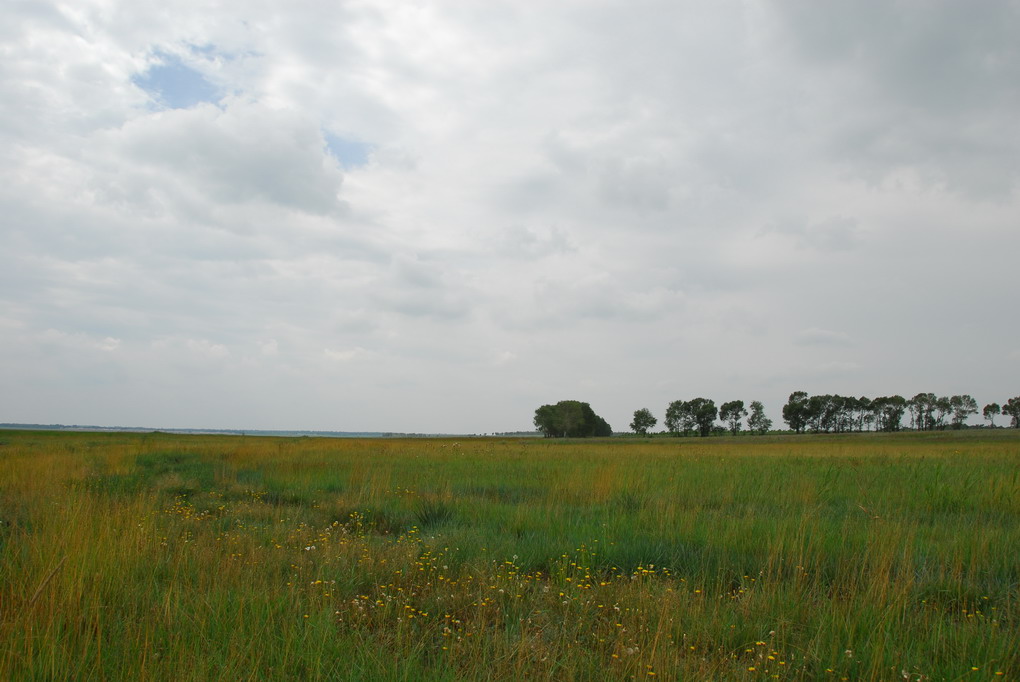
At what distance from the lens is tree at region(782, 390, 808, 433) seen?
12725cm

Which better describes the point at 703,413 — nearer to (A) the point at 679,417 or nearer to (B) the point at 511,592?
(A) the point at 679,417

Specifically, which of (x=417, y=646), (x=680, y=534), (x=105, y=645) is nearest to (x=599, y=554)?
(x=680, y=534)

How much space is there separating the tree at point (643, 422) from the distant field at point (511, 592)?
472ft

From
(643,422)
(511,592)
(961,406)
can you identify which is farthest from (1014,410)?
(511,592)

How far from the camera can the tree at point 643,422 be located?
488 ft

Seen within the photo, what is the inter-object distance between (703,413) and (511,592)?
14139 centimetres

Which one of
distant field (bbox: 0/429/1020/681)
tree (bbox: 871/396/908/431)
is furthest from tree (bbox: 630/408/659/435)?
distant field (bbox: 0/429/1020/681)

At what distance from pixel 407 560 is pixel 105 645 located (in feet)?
8.10

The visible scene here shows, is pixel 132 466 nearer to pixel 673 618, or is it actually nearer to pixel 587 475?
pixel 587 475

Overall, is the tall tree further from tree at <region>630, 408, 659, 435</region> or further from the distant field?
the distant field

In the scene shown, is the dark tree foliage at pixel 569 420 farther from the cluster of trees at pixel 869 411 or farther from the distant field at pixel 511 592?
the distant field at pixel 511 592

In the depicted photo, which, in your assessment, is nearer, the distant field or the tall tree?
the distant field

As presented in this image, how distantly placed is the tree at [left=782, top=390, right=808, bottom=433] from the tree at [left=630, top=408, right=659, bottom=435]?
32.4 metres

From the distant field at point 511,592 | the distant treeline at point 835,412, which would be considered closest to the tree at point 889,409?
the distant treeline at point 835,412
